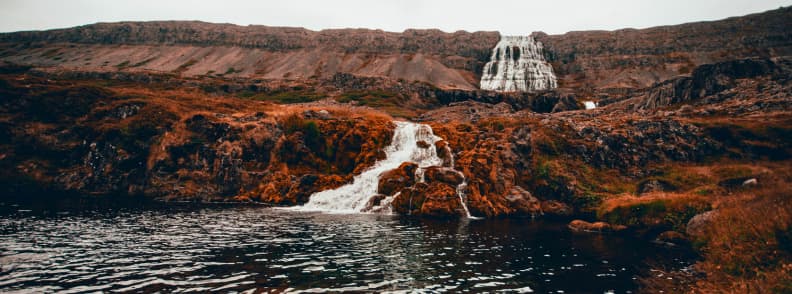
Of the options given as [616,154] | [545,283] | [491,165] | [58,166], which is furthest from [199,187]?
[616,154]

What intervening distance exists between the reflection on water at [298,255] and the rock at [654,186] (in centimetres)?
2463

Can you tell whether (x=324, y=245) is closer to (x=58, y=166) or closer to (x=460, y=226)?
(x=460, y=226)

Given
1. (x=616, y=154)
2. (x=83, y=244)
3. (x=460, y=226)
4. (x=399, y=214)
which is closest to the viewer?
(x=83, y=244)

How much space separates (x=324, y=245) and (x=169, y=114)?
58.5m

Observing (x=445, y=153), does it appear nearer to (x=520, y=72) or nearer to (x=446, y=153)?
(x=446, y=153)

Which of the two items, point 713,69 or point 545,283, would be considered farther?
point 713,69

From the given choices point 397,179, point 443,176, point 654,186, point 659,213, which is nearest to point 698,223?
point 659,213

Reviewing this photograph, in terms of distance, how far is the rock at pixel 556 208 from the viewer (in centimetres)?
5435

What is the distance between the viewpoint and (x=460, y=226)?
138 ft

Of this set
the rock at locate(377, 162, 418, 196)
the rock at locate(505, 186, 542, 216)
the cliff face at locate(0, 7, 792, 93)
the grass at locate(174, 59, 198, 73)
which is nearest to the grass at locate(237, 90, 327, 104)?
the cliff face at locate(0, 7, 792, 93)

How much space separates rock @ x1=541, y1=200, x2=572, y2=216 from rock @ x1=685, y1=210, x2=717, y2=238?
20348 mm

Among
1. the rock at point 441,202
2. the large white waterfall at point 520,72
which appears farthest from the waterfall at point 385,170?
the large white waterfall at point 520,72

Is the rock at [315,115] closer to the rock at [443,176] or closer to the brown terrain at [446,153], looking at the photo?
the brown terrain at [446,153]

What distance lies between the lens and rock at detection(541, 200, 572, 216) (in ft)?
178
